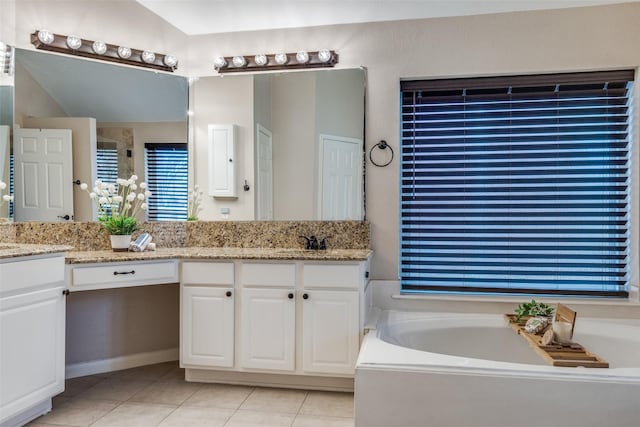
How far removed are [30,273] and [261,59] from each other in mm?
1972

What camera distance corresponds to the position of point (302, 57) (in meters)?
3.05

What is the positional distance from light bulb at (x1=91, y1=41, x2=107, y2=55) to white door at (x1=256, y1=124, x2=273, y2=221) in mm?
1139

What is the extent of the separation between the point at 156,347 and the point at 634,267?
3.24m

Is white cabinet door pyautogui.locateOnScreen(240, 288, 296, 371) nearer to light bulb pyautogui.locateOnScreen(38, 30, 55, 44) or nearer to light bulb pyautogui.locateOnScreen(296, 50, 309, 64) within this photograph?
light bulb pyautogui.locateOnScreen(296, 50, 309, 64)

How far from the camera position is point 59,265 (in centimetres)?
229

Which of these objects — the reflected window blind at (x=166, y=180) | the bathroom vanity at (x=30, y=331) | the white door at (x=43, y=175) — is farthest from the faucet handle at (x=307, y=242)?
the white door at (x=43, y=175)

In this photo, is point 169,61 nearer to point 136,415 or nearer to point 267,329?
point 267,329

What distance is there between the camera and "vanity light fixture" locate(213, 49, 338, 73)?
304cm

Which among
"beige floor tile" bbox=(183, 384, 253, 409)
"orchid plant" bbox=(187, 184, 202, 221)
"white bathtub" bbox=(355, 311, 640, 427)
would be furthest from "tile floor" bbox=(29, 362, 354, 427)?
"orchid plant" bbox=(187, 184, 202, 221)

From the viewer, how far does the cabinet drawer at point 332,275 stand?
8.29 feet

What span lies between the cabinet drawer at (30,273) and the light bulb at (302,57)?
1.94m

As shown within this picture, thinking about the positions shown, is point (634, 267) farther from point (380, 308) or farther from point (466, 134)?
point (380, 308)

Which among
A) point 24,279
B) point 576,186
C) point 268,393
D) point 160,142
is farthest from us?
point 160,142

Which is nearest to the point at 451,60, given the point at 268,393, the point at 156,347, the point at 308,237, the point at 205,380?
the point at 308,237
